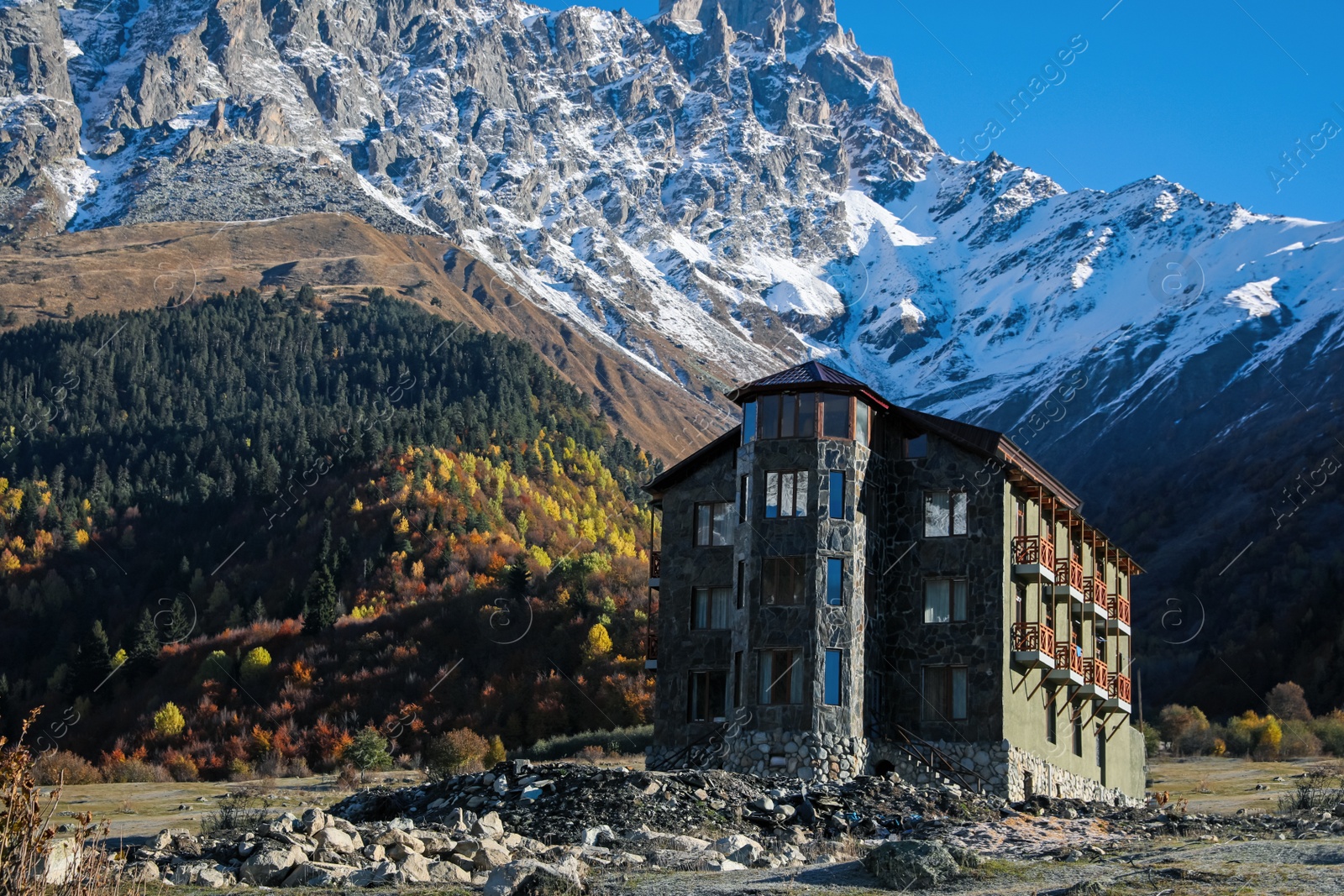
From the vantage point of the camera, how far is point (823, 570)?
150 feet

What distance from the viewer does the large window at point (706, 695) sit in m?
48.8

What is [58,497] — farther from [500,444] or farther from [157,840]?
[157,840]

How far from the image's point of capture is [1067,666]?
162ft

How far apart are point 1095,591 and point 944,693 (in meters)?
11.3

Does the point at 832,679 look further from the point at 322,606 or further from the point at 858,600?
the point at 322,606

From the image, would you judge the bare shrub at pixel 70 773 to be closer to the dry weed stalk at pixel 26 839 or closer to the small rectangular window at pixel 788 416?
the small rectangular window at pixel 788 416

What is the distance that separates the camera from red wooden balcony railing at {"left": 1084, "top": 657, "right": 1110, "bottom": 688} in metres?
52.7

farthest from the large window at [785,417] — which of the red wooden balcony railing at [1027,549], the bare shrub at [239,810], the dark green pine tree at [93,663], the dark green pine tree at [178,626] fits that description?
the dark green pine tree at [178,626]

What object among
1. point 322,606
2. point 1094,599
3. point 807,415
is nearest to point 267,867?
point 807,415

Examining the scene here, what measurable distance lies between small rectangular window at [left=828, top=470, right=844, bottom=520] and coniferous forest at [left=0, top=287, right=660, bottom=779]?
3853 centimetres

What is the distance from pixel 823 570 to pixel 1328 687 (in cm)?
8460

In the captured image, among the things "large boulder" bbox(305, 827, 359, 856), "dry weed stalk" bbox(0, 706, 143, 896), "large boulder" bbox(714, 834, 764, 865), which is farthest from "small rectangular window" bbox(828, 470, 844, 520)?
"dry weed stalk" bbox(0, 706, 143, 896)

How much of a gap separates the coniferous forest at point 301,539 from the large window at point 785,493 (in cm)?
3745

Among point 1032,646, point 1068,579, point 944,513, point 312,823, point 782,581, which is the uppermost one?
point 944,513
